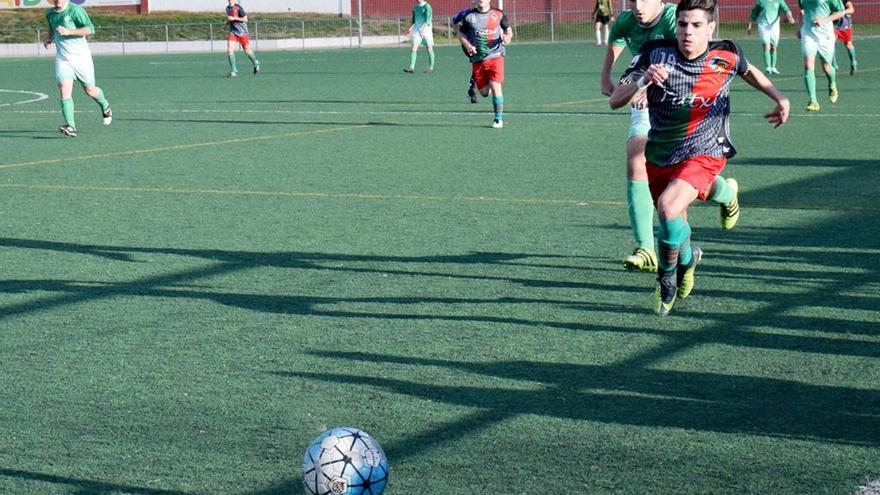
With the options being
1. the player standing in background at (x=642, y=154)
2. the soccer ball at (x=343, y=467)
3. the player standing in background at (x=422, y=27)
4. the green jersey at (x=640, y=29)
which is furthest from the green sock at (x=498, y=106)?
the player standing in background at (x=422, y=27)

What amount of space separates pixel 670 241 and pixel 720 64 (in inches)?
35.7

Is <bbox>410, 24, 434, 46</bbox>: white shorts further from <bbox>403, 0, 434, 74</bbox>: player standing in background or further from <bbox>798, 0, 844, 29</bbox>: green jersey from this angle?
<bbox>798, 0, 844, 29</bbox>: green jersey

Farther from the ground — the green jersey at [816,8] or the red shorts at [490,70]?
the green jersey at [816,8]

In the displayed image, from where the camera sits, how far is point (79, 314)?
7492 mm

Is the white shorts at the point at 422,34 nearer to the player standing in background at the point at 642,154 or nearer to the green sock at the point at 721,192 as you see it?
the player standing in background at the point at 642,154

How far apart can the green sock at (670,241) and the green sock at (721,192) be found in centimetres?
75

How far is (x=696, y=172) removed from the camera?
7.25m

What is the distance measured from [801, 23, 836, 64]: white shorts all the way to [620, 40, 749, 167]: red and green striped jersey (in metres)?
13.2

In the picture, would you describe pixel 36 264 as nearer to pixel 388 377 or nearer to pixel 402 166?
pixel 388 377

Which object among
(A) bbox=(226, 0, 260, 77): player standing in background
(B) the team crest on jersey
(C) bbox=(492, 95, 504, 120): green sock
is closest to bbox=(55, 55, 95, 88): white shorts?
(C) bbox=(492, 95, 504, 120): green sock

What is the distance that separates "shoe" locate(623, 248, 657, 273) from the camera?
8.15 metres

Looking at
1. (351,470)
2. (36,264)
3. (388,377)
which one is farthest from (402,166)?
(351,470)

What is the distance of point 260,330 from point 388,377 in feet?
3.94

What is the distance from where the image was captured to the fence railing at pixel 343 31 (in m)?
61.0
